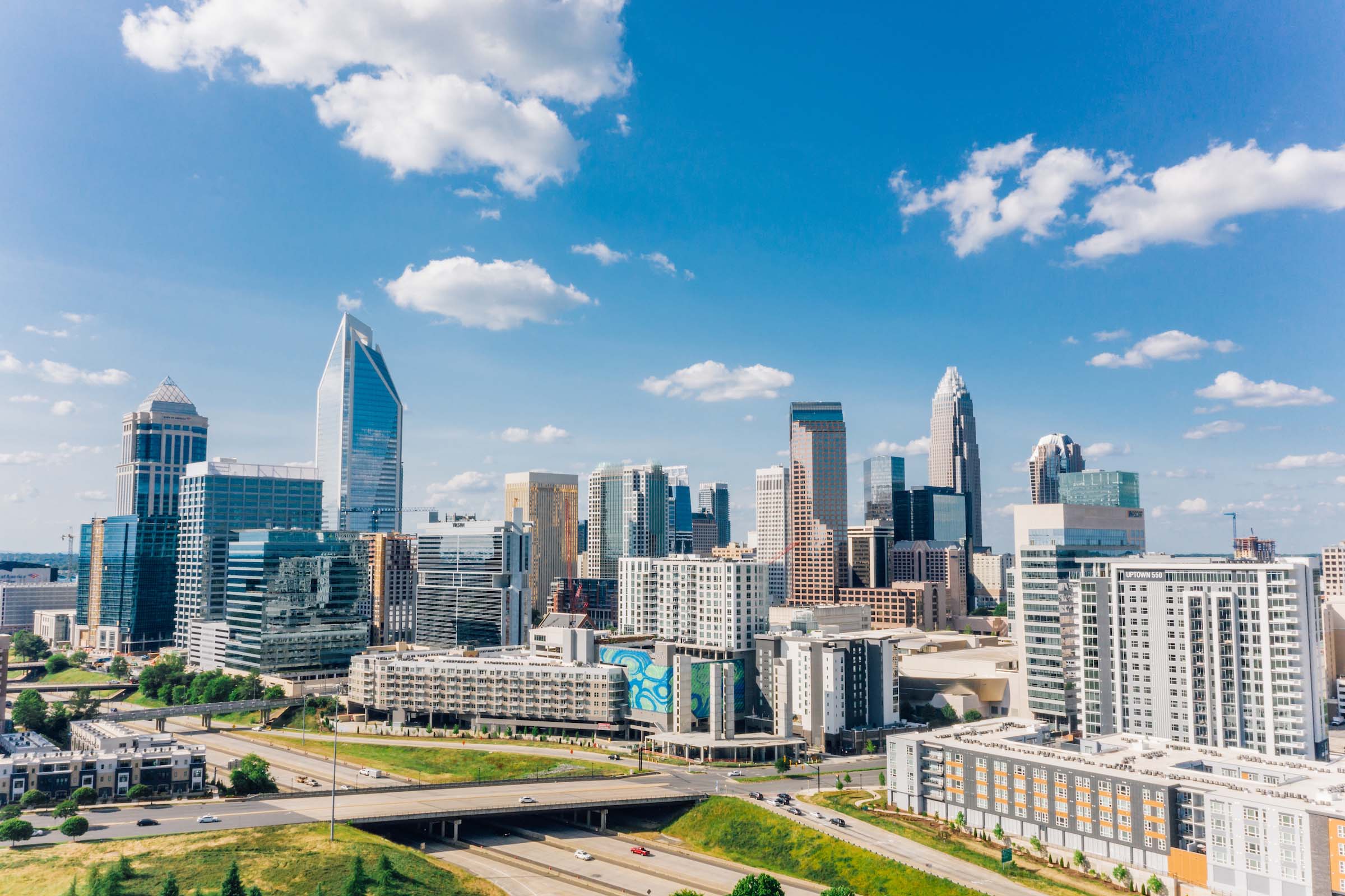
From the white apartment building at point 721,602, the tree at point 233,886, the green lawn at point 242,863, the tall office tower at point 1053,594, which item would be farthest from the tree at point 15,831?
the tall office tower at point 1053,594

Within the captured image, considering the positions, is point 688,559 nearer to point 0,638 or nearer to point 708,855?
point 708,855

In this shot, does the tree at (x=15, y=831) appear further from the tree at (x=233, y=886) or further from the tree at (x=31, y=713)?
the tree at (x=31, y=713)

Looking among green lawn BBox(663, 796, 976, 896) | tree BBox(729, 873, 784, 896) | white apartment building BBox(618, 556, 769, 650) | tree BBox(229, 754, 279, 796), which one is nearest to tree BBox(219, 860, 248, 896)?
tree BBox(229, 754, 279, 796)

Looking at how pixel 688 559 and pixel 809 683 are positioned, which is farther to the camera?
pixel 688 559

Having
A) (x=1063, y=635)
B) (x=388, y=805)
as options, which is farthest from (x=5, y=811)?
(x=1063, y=635)

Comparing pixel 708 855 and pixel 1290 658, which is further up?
pixel 1290 658
